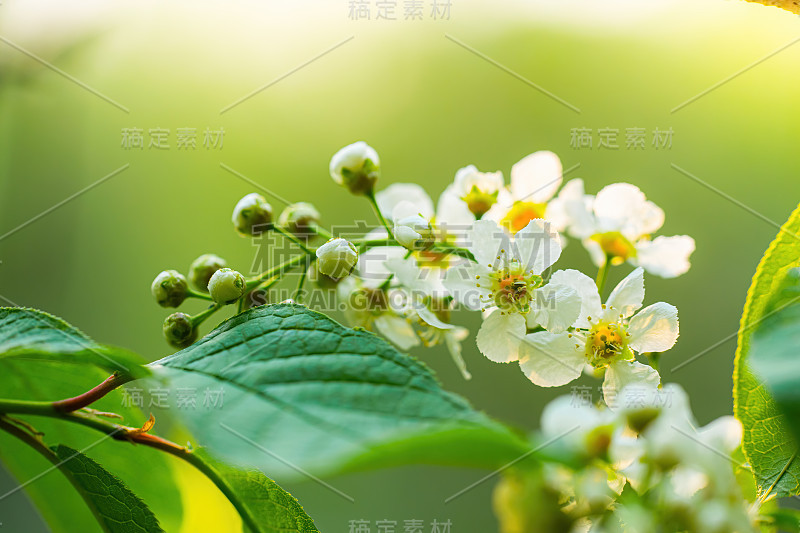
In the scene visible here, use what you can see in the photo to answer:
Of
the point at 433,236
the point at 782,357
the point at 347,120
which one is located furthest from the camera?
the point at 347,120

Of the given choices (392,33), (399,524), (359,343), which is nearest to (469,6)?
(392,33)

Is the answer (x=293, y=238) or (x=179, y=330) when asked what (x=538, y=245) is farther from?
(x=179, y=330)

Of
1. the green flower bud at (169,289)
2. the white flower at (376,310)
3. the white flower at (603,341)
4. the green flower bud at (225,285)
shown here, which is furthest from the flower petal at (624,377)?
the green flower bud at (169,289)

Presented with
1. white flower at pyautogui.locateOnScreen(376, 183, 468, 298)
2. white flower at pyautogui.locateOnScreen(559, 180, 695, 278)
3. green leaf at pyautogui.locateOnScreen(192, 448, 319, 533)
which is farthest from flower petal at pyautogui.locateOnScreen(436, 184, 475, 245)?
green leaf at pyautogui.locateOnScreen(192, 448, 319, 533)

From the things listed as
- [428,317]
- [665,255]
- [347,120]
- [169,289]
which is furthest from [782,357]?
[347,120]

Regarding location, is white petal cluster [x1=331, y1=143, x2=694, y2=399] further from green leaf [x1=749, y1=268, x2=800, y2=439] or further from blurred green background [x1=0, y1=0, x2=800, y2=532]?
blurred green background [x1=0, y1=0, x2=800, y2=532]
